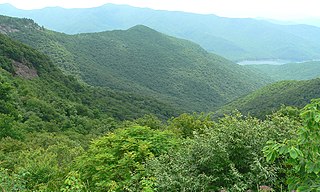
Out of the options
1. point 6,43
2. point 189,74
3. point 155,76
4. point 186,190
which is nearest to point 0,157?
point 186,190

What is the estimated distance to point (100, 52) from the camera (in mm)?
152250

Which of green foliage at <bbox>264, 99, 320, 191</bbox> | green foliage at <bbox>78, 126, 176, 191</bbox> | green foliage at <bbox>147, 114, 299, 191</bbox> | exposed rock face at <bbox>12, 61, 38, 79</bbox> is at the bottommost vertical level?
exposed rock face at <bbox>12, 61, 38, 79</bbox>

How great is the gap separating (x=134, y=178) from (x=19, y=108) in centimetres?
3032

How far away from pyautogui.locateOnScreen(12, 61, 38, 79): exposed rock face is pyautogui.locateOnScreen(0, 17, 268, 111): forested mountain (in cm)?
4810

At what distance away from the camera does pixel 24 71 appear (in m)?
53.3

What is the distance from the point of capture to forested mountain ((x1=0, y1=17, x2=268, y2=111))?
372 ft

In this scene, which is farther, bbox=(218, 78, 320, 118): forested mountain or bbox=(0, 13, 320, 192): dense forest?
bbox=(218, 78, 320, 118): forested mountain

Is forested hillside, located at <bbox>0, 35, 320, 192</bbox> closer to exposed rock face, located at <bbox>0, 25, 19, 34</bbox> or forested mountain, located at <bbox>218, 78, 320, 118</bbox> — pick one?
forested mountain, located at <bbox>218, 78, 320, 118</bbox>

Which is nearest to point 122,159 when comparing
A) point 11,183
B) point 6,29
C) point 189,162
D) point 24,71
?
point 189,162

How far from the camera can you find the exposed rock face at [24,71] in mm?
51156

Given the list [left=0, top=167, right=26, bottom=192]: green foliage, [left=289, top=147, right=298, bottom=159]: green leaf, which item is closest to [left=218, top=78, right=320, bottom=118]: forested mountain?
[left=0, top=167, right=26, bottom=192]: green foliage

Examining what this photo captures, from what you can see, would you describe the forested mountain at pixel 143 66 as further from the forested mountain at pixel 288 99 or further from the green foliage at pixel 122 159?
the green foliage at pixel 122 159

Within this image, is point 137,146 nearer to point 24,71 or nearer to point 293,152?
point 293,152

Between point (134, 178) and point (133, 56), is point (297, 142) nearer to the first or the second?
point (134, 178)
